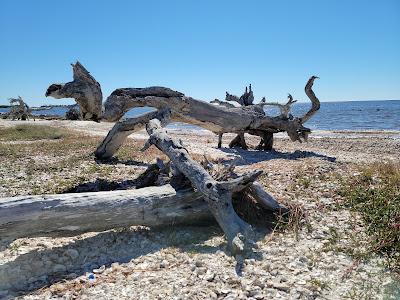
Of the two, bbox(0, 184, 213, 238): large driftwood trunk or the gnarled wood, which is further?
the gnarled wood

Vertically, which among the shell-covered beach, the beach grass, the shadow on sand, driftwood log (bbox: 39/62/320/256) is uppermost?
driftwood log (bbox: 39/62/320/256)

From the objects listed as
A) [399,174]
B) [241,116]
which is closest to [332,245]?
[399,174]

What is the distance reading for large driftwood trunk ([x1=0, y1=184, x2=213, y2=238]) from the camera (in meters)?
5.95

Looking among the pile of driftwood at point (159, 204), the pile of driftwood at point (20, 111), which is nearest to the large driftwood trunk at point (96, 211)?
the pile of driftwood at point (159, 204)

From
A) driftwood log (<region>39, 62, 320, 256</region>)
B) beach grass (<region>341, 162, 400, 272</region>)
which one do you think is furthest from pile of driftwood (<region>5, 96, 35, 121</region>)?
beach grass (<region>341, 162, 400, 272</region>)

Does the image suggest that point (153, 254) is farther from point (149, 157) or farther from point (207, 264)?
point (149, 157)

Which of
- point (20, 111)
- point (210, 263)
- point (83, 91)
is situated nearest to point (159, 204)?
point (210, 263)

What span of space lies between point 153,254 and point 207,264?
108cm

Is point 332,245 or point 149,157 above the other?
point 149,157

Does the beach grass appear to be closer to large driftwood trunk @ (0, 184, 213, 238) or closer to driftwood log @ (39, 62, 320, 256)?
driftwood log @ (39, 62, 320, 256)

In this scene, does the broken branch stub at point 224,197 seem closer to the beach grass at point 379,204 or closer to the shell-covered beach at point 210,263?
the shell-covered beach at point 210,263

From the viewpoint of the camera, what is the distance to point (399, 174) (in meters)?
9.12

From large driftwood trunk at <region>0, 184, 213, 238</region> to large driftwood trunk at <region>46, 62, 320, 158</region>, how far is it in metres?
6.76

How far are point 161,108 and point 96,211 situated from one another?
8076 mm
